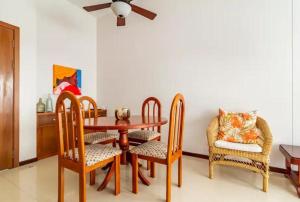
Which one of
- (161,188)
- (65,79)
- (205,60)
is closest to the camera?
(161,188)

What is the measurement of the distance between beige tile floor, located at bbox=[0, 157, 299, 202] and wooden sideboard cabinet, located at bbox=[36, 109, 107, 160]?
1.43 feet

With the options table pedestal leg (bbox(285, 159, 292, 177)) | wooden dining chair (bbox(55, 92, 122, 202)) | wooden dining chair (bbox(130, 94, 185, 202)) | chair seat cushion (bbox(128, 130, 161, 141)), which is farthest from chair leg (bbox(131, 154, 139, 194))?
table pedestal leg (bbox(285, 159, 292, 177))

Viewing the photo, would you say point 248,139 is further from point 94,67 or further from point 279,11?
point 94,67

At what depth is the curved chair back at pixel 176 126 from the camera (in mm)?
1689

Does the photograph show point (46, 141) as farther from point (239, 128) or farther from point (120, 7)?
point (239, 128)

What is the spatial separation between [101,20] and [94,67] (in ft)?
3.56

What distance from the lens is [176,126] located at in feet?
6.28

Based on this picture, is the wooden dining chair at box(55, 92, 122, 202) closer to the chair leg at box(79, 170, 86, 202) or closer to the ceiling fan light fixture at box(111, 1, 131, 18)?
the chair leg at box(79, 170, 86, 202)

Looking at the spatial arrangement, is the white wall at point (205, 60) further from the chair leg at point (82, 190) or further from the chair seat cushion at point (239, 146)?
the chair leg at point (82, 190)

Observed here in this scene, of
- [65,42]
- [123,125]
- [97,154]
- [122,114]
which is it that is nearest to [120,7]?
[122,114]

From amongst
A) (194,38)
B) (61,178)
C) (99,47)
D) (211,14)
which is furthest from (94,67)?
(61,178)

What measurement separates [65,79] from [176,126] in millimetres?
2628

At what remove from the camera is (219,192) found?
6.44 ft

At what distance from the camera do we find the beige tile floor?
1.84 m
